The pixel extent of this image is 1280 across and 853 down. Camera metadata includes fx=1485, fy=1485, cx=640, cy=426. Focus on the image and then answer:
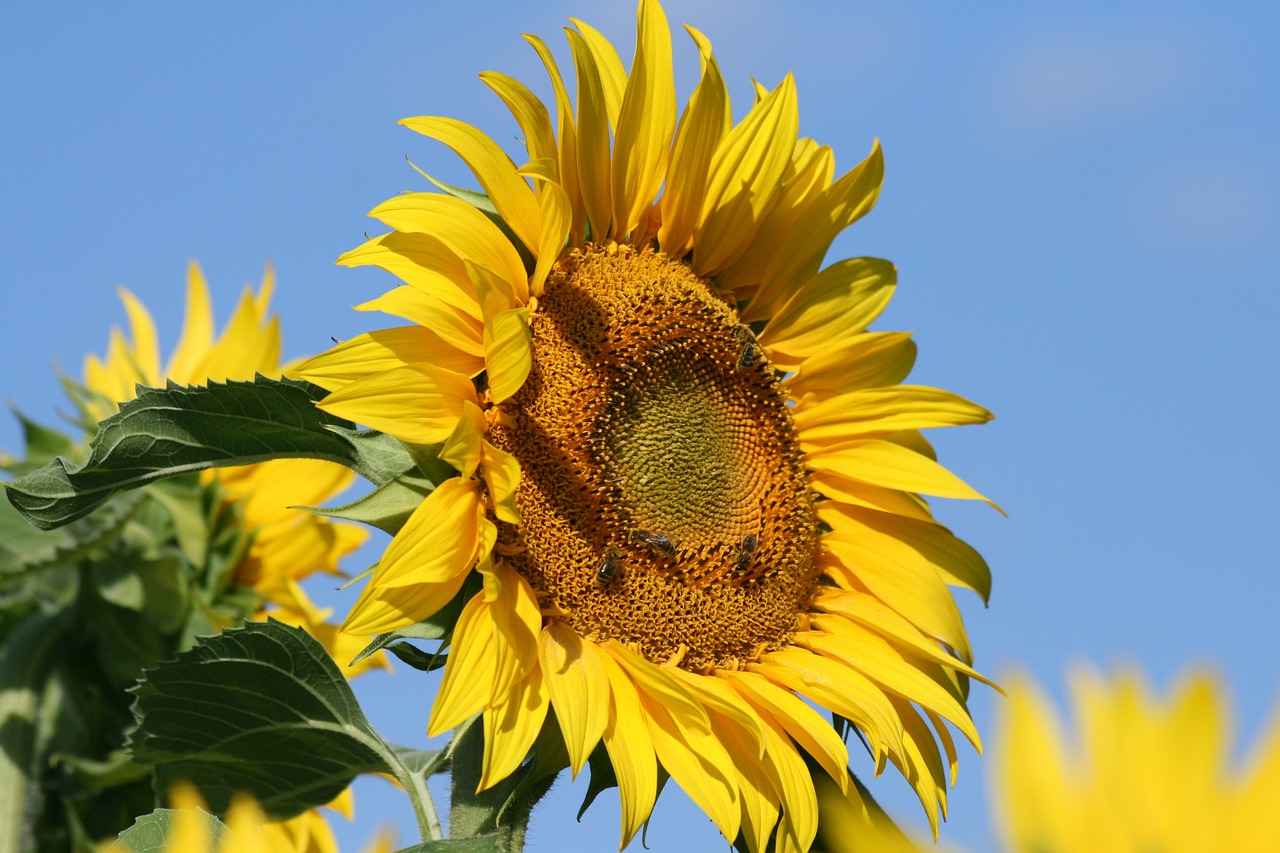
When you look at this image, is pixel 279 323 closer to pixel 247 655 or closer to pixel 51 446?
pixel 51 446

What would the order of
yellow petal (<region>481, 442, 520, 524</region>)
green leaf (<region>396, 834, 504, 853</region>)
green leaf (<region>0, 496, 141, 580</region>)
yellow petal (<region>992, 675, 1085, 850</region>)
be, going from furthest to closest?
1. green leaf (<region>0, 496, 141, 580</region>)
2. yellow petal (<region>481, 442, 520, 524</region>)
3. green leaf (<region>396, 834, 504, 853</region>)
4. yellow petal (<region>992, 675, 1085, 850</region>)

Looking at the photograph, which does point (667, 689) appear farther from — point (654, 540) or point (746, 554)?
point (746, 554)

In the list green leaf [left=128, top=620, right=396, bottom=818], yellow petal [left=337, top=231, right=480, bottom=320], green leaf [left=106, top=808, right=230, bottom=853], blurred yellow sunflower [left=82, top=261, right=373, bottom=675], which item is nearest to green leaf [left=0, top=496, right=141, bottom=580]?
blurred yellow sunflower [left=82, top=261, right=373, bottom=675]

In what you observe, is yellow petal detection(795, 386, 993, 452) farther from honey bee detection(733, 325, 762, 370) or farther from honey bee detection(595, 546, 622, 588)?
honey bee detection(595, 546, 622, 588)

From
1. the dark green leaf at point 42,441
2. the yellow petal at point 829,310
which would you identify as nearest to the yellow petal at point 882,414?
the yellow petal at point 829,310

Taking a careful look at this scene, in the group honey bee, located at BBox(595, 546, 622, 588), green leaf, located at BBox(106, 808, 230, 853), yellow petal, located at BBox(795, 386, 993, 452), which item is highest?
yellow petal, located at BBox(795, 386, 993, 452)

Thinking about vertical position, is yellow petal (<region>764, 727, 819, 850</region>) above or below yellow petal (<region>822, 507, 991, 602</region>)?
below

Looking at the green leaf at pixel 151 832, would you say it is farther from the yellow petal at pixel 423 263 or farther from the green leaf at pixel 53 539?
the green leaf at pixel 53 539

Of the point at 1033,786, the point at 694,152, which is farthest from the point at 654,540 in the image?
the point at 1033,786
